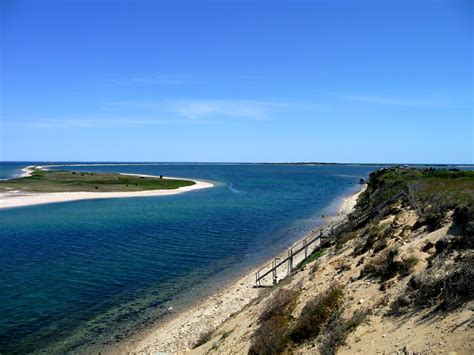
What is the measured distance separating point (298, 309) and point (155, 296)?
12.6 meters

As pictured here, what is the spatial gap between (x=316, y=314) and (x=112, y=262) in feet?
75.3

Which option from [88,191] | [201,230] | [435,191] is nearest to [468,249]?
[435,191]

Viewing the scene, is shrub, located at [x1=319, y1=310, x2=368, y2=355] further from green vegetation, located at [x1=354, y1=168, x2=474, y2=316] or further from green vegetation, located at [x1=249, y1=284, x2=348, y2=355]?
green vegetation, located at [x1=354, y1=168, x2=474, y2=316]

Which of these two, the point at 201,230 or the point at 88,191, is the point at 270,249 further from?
the point at 88,191

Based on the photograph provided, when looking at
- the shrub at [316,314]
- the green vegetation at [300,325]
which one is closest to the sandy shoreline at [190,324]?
the green vegetation at [300,325]

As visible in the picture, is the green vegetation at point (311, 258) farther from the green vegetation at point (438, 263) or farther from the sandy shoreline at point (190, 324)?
the green vegetation at point (438, 263)

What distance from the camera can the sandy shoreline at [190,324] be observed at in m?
18.2

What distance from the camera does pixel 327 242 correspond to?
98.6 ft

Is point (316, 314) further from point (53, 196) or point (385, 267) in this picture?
point (53, 196)

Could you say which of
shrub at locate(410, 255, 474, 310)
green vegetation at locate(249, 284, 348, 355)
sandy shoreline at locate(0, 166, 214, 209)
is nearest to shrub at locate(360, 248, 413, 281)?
green vegetation at locate(249, 284, 348, 355)

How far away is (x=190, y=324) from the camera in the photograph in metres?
20.0

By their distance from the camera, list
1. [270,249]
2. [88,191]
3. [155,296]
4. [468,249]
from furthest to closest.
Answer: [88,191] → [270,249] → [155,296] → [468,249]

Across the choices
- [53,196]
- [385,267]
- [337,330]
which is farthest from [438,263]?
[53,196]

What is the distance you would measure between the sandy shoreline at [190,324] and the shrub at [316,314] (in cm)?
745
